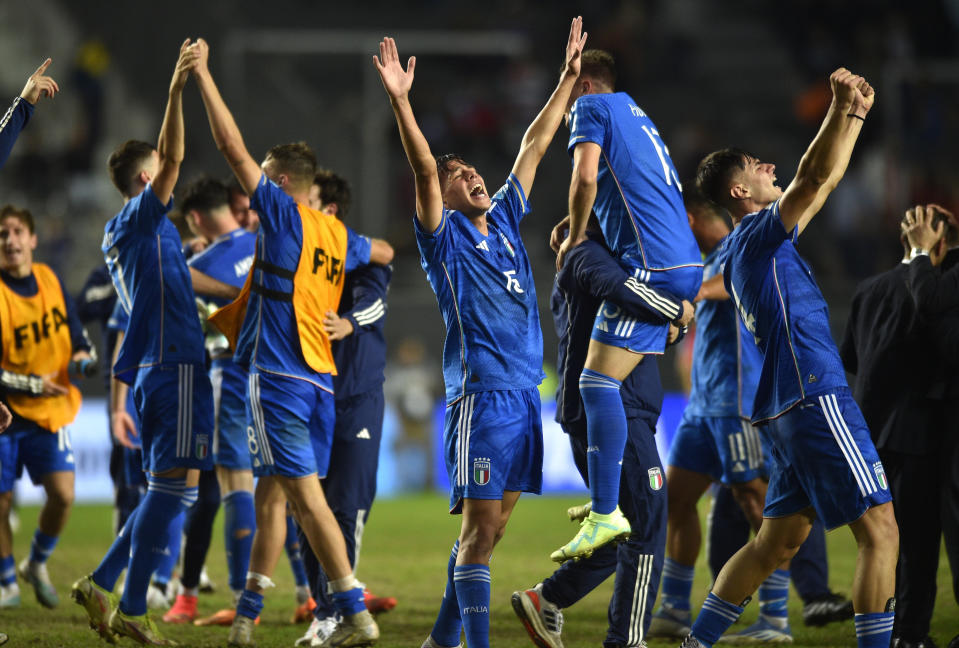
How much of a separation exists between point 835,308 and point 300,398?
10928 millimetres

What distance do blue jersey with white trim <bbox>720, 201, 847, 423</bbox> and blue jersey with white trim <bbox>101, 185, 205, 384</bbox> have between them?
2.88 meters

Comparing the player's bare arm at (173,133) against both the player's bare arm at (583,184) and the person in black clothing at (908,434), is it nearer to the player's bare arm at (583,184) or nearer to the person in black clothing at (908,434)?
the player's bare arm at (583,184)

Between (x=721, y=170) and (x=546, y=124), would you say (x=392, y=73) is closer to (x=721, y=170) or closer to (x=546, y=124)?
(x=546, y=124)

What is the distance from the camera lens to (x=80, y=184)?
1805 centimetres

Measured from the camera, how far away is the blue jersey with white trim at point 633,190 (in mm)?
5344

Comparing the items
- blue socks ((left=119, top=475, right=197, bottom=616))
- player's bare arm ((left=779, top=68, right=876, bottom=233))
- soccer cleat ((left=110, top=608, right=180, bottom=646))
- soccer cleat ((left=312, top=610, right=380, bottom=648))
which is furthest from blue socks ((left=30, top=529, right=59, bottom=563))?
player's bare arm ((left=779, top=68, right=876, bottom=233))

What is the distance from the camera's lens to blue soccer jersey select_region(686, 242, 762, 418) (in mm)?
6438

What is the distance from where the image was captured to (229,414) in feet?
22.6

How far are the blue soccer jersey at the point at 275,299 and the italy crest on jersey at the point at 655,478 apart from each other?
1783mm

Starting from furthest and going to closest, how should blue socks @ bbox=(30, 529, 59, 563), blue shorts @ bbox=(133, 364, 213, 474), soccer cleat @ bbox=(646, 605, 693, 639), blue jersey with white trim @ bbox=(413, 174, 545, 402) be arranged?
blue socks @ bbox=(30, 529, 59, 563), soccer cleat @ bbox=(646, 605, 693, 639), blue shorts @ bbox=(133, 364, 213, 474), blue jersey with white trim @ bbox=(413, 174, 545, 402)

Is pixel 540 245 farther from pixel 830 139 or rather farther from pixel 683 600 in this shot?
pixel 830 139

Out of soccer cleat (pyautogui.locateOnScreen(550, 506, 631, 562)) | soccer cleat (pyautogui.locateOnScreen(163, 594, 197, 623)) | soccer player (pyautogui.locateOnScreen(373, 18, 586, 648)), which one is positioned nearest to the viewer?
soccer cleat (pyautogui.locateOnScreen(550, 506, 631, 562))

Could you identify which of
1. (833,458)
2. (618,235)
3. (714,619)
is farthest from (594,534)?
(618,235)

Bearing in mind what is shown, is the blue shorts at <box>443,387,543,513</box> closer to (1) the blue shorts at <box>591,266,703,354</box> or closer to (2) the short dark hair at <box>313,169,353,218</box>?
(1) the blue shorts at <box>591,266,703,354</box>
